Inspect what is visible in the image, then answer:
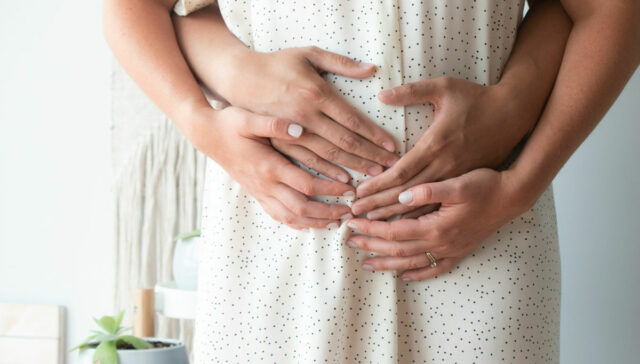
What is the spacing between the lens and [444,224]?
1.79ft

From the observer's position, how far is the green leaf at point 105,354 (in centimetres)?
103

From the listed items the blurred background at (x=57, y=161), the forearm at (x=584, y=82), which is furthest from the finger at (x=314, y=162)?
the blurred background at (x=57, y=161)

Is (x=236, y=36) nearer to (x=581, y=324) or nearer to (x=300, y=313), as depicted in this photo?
(x=300, y=313)

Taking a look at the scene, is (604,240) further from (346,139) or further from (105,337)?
(105,337)

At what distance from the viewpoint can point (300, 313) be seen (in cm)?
57

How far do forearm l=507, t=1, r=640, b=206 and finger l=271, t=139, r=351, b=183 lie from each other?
15 cm

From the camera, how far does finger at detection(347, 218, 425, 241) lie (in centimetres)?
55

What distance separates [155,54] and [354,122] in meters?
0.22

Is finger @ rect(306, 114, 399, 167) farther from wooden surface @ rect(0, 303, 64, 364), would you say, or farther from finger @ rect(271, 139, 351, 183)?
wooden surface @ rect(0, 303, 64, 364)

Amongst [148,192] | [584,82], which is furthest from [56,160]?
[584,82]

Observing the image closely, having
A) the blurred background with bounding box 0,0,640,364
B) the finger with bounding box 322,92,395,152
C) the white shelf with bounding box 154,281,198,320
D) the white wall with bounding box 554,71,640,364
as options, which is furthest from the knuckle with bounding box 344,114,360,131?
the blurred background with bounding box 0,0,640,364

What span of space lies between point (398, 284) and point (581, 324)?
65cm

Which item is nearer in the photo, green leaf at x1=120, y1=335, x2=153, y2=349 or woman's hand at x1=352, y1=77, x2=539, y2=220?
woman's hand at x1=352, y1=77, x2=539, y2=220

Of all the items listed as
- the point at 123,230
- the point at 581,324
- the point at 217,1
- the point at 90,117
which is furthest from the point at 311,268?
the point at 90,117
